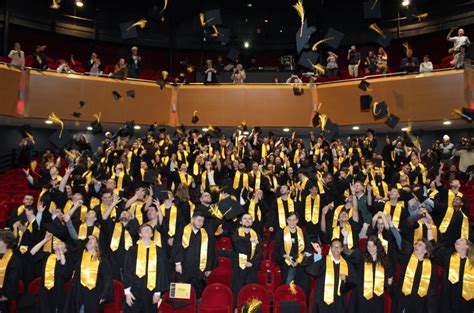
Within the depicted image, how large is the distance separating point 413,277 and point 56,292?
11.4 feet

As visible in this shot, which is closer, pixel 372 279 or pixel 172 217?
pixel 372 279

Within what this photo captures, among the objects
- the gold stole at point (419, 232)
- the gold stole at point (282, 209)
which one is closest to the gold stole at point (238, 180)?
the gold stole at point (282, 209)

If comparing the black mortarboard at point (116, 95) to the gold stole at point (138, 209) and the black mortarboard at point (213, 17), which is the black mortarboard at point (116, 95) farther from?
the gold stole at point (138, 209)

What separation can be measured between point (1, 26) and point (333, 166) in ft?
35.0

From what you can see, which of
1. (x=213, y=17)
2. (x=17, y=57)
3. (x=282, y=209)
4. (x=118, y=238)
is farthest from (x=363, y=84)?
(x=17, y=57)

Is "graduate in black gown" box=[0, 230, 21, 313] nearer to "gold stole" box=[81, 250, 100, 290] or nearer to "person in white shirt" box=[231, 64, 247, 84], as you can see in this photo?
"gold stole" box=[81, 250, 100, 290]

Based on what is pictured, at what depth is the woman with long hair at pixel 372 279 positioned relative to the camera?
4664mm

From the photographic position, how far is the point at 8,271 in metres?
4.57

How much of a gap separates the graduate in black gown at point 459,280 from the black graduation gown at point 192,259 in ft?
7.72

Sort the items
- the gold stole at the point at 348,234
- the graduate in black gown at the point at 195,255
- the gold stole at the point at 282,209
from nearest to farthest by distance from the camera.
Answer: the graduate in black gown at the point at 195,255
the gold stole at the point at 348,234
the gold stole at the point at 282,209

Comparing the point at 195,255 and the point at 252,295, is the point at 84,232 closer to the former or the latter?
the point at 195,255

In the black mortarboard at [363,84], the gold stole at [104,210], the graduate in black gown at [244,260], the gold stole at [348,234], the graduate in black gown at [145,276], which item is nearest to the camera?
the graduate in black gown at [145,276]

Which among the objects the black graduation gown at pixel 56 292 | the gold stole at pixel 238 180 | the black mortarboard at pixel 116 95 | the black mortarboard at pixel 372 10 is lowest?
the black graduation gown at pixel 56 292

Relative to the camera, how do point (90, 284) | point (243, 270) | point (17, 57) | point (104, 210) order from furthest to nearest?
point (17, 57) < point (104, 210) < point (243, 270) < point (90, 284)
